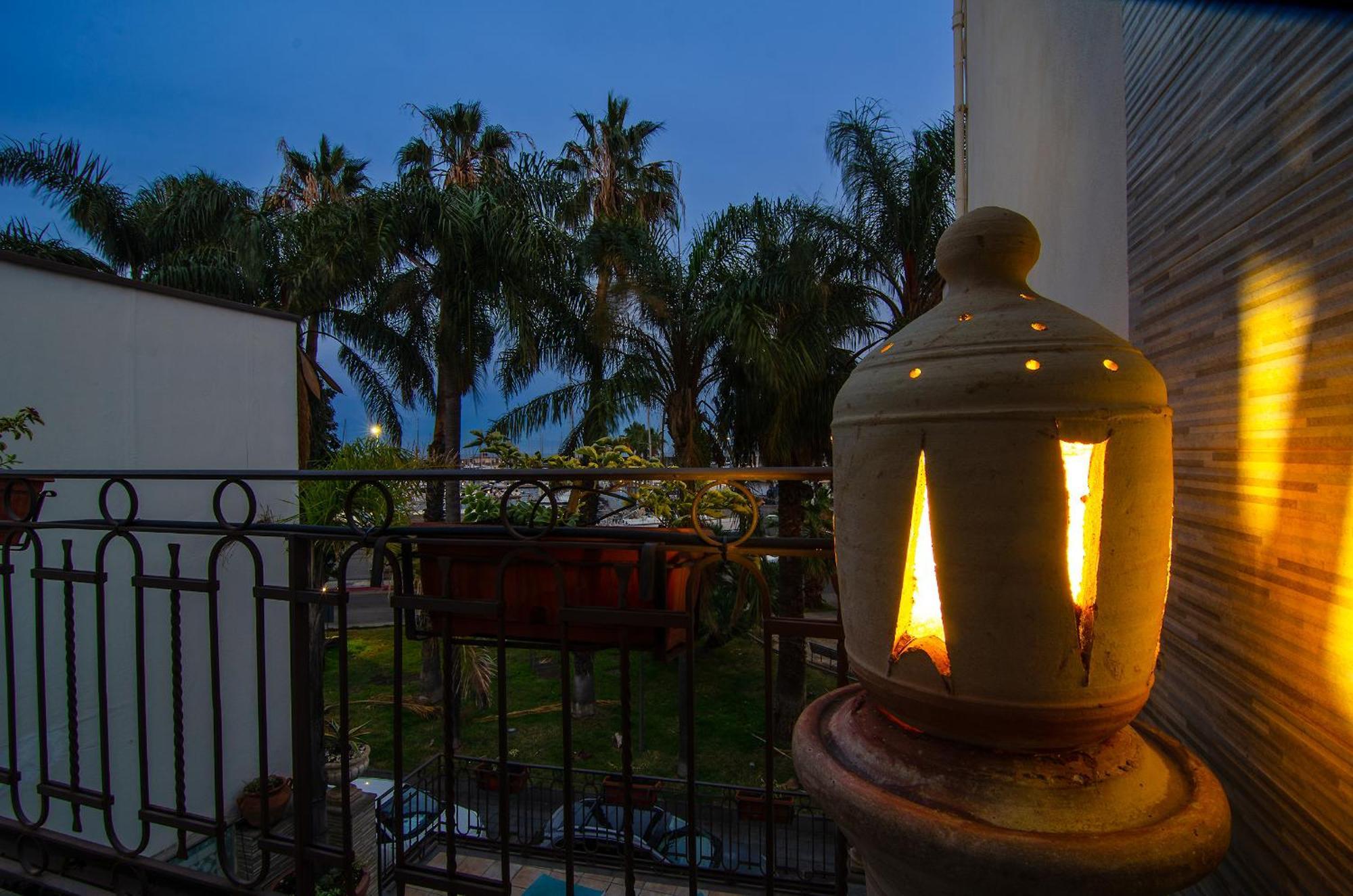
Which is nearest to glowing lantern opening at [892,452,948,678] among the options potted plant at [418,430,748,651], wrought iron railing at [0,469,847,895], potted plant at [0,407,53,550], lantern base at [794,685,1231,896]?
lantern base at [794,685,1231,896]

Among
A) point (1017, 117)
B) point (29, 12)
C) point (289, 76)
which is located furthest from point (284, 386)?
point (289, 76)

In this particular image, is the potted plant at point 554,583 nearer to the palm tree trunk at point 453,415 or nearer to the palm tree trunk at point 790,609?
the palm tree trunk at point 790,609

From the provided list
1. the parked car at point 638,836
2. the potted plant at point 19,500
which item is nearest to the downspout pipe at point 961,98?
the potted plant at point 19,500

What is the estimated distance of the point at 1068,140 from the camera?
1979 millimetres

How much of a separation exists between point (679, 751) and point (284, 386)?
6414 millimetres

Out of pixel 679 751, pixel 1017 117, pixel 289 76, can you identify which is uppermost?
pixel 289 76

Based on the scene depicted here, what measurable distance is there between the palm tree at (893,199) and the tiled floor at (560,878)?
6.35 meters

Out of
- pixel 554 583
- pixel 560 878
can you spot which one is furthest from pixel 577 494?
pixel 560 878

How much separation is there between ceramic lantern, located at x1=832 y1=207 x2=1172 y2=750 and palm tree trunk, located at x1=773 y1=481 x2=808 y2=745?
23.5ft

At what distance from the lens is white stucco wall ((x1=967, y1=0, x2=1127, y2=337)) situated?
5.19 ft

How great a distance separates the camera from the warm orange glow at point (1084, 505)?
0.78m

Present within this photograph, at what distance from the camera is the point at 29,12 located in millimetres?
4488

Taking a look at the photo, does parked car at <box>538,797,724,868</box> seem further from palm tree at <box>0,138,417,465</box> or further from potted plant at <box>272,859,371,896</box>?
palm tree at <box>0,138,417,465</box>

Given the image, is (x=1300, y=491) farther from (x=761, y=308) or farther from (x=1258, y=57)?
(x=761, y=308)
